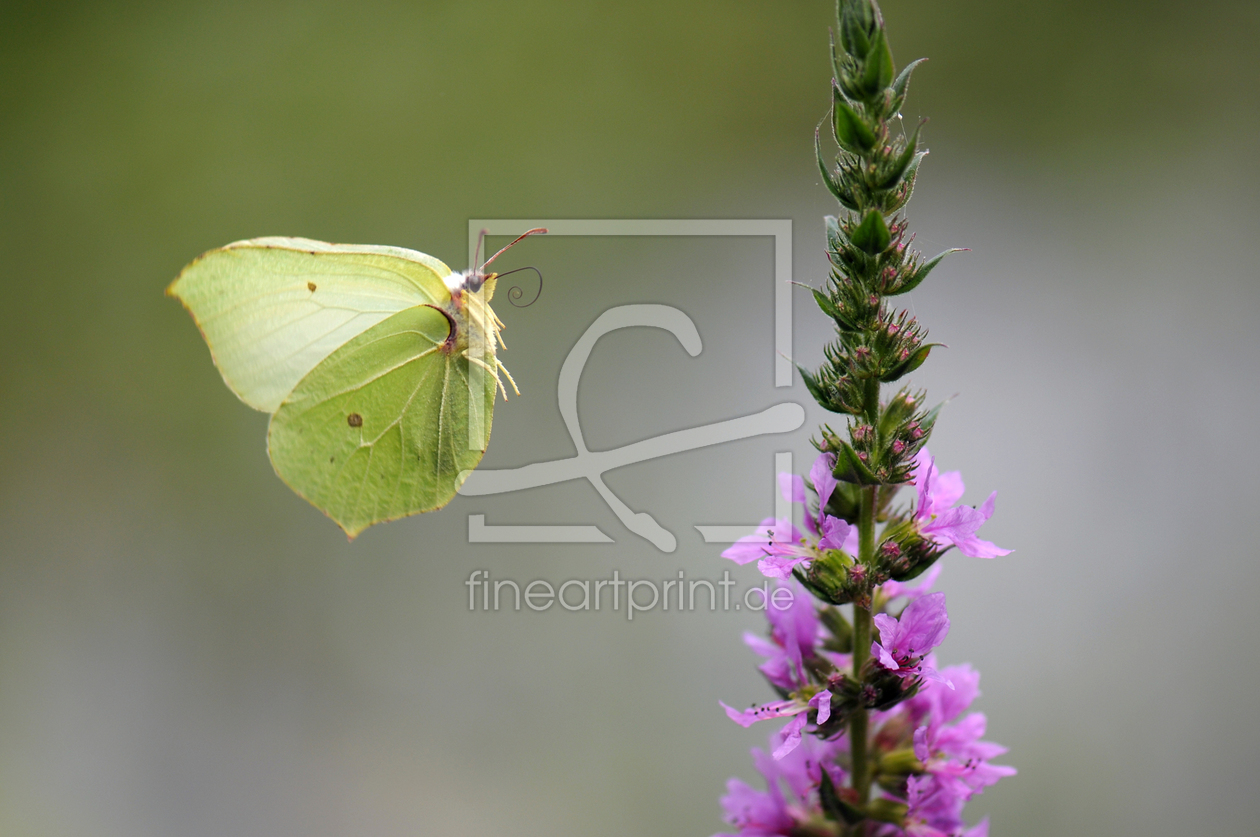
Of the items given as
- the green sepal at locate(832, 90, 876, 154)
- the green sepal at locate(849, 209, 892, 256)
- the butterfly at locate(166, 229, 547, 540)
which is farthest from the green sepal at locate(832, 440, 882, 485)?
the butterfly at locate(166, 229, 547, 540)

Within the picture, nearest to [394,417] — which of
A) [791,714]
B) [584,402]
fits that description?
[791,714]

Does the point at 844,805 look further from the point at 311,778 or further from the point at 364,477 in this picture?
the point at 311,778

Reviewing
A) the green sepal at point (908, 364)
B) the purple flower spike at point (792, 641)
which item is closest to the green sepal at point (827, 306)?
the green sepal at point (908, 364)

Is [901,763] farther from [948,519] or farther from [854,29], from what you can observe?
[854,29]

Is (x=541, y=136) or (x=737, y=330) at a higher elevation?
(x=541, y=136)

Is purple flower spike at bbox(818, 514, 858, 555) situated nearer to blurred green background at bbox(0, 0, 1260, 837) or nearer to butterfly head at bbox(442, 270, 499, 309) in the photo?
butterfly head at bbox(442, 270, 499, 309)

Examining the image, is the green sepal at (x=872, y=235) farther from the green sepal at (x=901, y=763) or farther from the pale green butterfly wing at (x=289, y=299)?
the pale green butterfly wing at (x=289, y=299)

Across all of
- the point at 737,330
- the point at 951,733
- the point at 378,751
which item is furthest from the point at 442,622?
the point at 951,733

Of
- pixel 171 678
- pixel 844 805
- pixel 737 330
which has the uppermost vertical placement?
pixel 737 330
